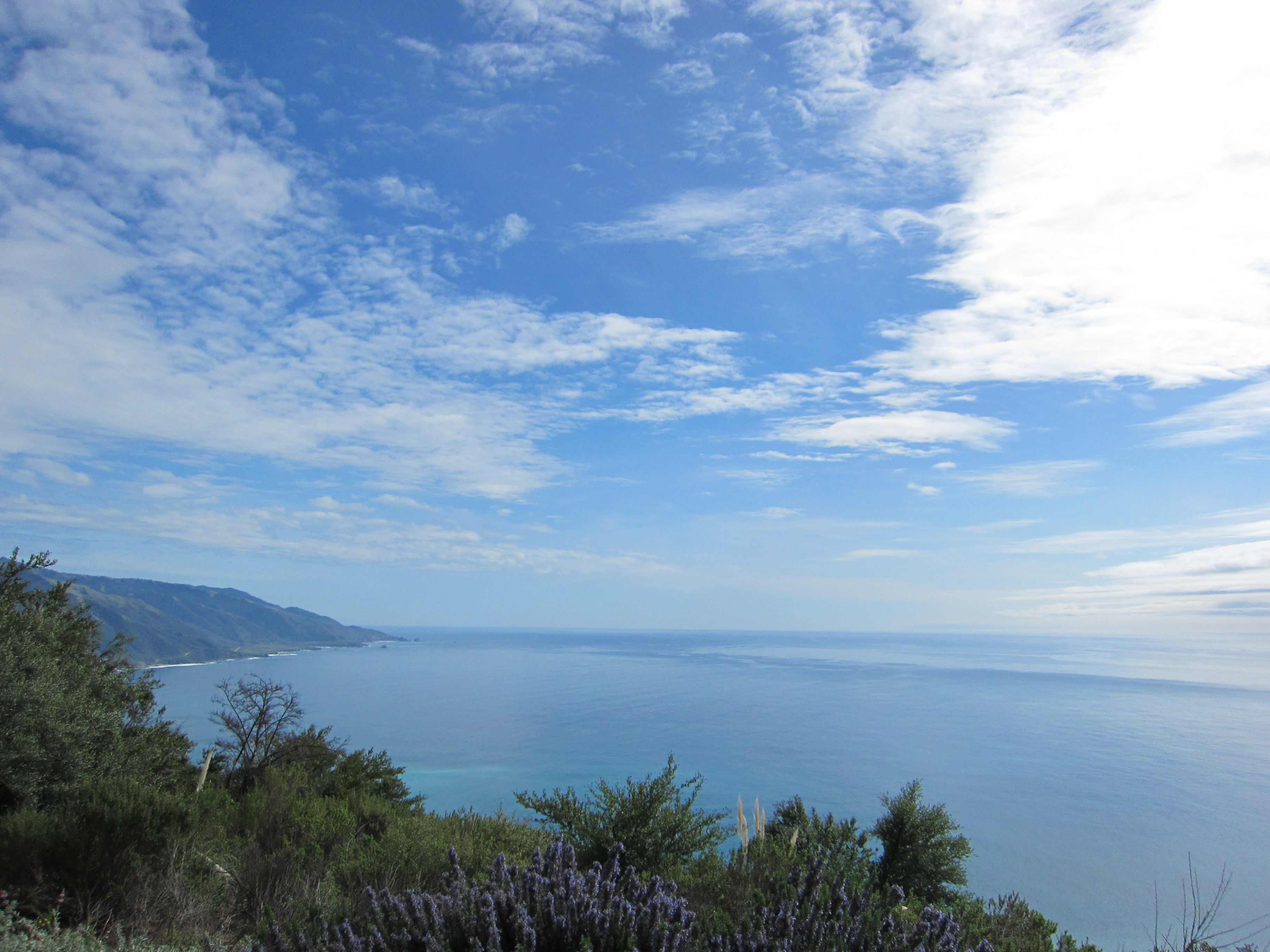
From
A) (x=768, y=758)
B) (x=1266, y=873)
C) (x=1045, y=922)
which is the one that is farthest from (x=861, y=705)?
(x=1045, y=922)

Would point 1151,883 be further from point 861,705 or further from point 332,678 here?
point 332,678

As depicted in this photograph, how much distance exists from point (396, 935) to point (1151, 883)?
51.6 meters

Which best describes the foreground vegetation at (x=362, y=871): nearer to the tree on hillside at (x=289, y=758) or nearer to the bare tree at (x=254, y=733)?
the tree on hillside at (x=289, y=758)

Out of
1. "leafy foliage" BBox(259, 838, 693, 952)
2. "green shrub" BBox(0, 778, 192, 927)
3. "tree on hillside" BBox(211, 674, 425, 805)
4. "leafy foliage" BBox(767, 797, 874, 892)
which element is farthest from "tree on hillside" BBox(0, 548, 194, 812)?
"leafy foliage" BBox(767, 797, 874, 892)

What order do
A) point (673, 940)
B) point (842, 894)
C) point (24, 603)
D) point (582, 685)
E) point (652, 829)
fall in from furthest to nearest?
point (582, 685) → point (24, 603) → point (652, 829) → point (842, 894) → point (673, 940)

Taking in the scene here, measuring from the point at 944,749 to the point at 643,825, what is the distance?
6917 centimetres

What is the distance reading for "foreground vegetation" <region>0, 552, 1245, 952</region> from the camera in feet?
11.0

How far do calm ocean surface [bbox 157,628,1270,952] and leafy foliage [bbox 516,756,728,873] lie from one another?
34508mm

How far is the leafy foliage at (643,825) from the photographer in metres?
9.90

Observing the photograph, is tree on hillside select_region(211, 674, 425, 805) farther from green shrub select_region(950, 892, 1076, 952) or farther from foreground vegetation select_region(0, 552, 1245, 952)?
green shrub select_region(950, 892, 1076, 952)

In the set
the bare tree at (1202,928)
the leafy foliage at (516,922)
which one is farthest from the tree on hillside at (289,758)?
the bare tree at (1202,928)

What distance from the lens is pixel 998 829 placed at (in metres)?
47.0

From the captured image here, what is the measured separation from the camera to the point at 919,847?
22812 millimetres

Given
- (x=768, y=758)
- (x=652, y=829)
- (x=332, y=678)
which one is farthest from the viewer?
(x=332, y=678)
